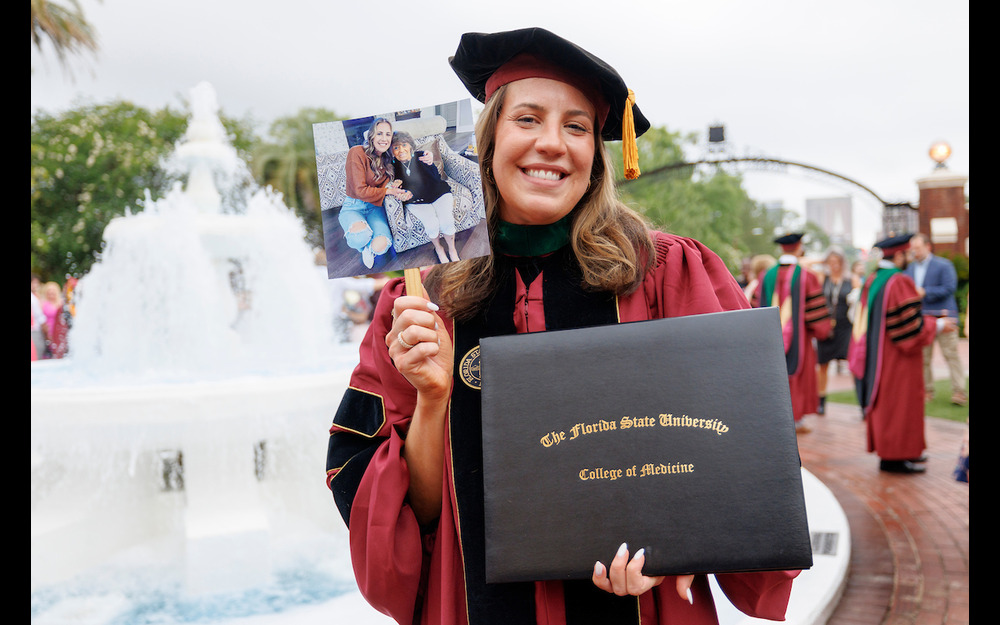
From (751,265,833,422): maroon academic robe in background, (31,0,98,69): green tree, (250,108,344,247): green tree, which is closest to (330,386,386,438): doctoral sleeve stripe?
(751,265,833,422): maroon academic robe in background

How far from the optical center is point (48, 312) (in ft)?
35.2

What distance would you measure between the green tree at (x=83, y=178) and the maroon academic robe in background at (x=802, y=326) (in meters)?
21.8

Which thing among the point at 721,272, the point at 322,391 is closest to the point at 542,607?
the point at 721,272

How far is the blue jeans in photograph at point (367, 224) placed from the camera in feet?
4.47

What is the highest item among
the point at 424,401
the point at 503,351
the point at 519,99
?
the point at 519,99

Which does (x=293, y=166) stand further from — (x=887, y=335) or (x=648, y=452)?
(x=648, y=452)

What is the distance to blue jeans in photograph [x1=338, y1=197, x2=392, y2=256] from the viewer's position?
1362 millimetres

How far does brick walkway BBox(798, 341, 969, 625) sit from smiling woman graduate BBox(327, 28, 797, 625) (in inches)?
105

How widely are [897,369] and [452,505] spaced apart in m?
5.66

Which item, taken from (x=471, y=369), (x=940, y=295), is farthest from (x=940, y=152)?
(x=471, y=369)

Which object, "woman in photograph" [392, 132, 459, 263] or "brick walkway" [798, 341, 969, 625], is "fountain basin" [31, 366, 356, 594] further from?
"brick walkway" [798, 341, 969, 625]

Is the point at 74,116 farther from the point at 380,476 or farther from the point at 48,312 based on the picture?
the point at 380,476

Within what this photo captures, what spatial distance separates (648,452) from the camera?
1.18 m
